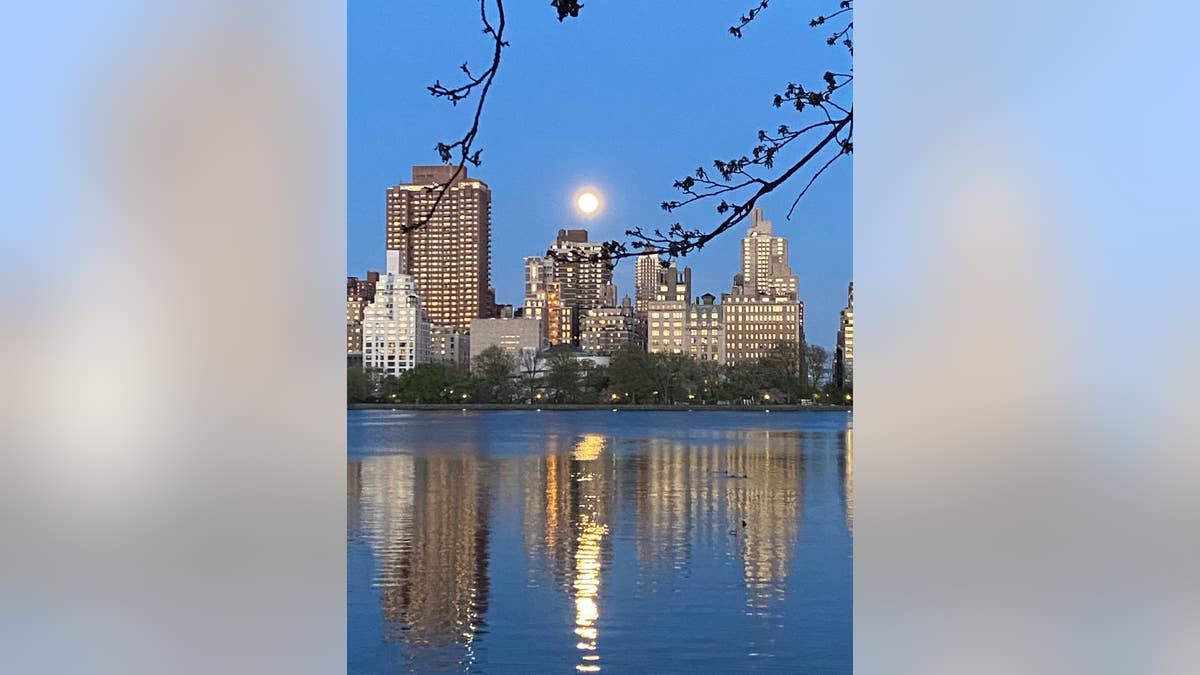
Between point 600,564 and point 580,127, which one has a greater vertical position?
point 580,127

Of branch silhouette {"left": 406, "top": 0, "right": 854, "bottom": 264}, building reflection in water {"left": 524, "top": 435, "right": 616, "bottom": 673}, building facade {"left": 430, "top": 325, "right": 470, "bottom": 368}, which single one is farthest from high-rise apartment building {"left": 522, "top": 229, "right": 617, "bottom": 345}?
branch silhouette {"left": 406, "top": 0, "right": 854, "bottom": 264}

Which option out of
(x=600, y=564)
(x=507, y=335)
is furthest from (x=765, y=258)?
(x=507, y=335)

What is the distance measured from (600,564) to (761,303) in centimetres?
523

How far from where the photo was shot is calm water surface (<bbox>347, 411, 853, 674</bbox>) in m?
7.06

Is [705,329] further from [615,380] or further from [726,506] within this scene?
[615,380]

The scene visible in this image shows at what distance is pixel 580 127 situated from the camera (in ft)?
102

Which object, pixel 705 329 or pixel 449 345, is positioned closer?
pixel 705 329

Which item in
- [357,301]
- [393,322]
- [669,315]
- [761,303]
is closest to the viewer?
[357,301]
